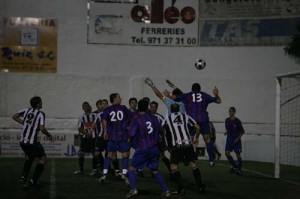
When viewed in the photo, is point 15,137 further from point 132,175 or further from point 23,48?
point 132,175

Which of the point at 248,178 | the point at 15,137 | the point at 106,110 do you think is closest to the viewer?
the point at 106,110

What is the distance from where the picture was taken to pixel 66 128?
25.2m

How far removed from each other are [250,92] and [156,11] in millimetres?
5655

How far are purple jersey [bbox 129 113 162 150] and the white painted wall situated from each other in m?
14.0

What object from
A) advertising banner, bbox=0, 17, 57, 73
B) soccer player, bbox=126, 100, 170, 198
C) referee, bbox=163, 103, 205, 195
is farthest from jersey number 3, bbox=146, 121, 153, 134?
advertising banner, bbox=0, 17, 57, 73

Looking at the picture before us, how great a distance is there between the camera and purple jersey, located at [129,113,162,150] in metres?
11.2

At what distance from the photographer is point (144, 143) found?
11.2 metres

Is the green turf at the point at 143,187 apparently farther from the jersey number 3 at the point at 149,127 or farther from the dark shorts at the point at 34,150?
the jersey number 3 at the point at 149,127

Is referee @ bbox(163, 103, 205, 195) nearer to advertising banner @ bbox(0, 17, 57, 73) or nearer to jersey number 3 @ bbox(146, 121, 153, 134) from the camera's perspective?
jersey number 3 @ bbox(146, 121, 153, 134)

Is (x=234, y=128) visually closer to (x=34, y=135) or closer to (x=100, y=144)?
(x=100, y=144)

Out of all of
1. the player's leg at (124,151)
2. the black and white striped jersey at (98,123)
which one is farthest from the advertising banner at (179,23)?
the player's leg at (124,151)

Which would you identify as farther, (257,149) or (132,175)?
(257,149)

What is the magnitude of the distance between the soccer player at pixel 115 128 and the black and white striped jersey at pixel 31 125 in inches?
68.5

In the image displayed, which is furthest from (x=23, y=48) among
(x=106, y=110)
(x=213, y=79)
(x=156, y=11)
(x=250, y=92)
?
(x=106, y=110)
